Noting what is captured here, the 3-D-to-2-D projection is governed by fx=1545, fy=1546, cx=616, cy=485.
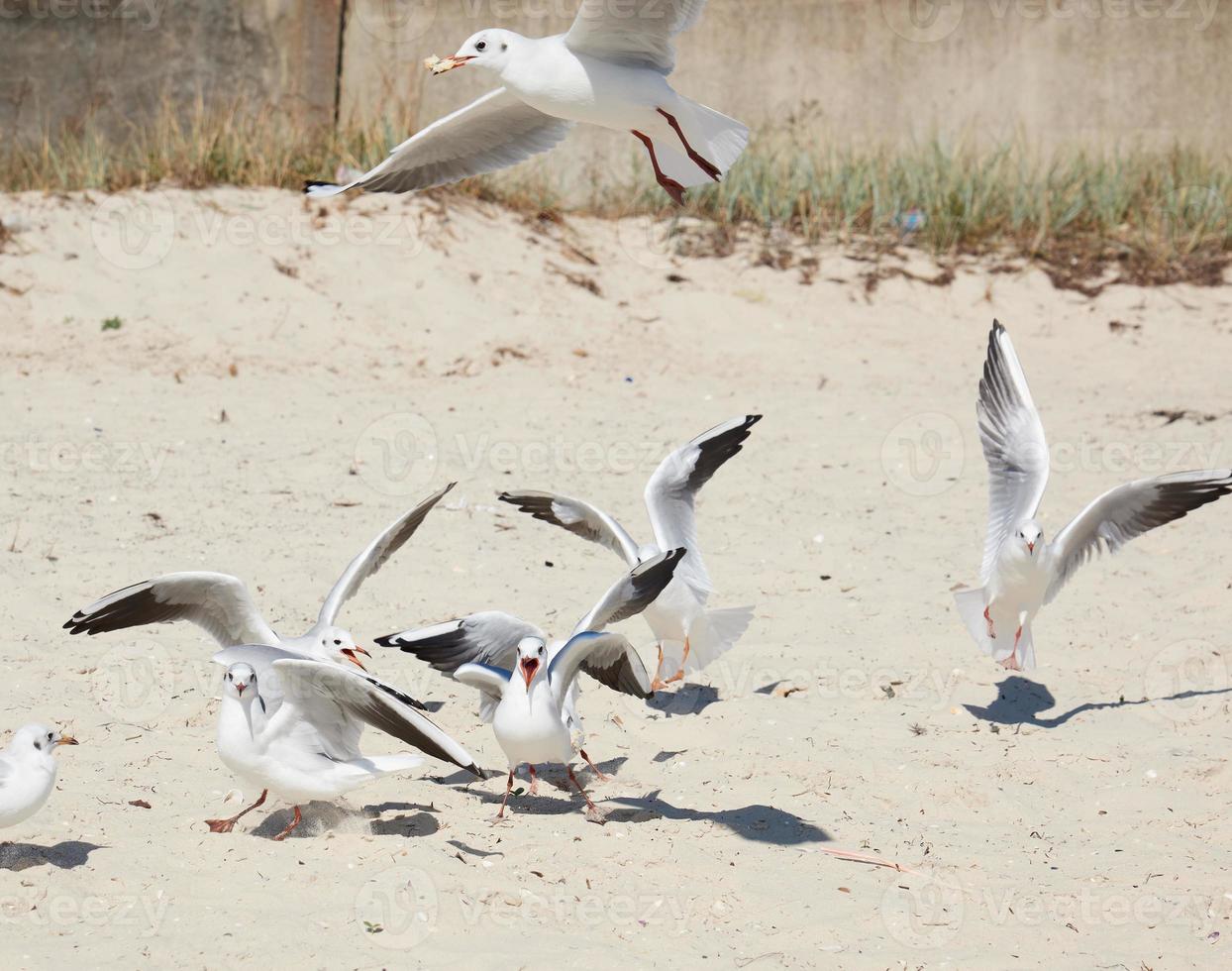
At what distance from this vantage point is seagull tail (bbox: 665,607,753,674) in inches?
208

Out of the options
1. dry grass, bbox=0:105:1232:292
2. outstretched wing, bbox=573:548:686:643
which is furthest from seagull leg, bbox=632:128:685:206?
dry grass, bbox=0:105:1232:292

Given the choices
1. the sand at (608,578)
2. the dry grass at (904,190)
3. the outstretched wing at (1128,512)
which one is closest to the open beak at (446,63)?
the sand at (608,578)

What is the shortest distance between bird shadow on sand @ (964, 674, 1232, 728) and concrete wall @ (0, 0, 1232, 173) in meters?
5.60

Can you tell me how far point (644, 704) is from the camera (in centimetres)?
538

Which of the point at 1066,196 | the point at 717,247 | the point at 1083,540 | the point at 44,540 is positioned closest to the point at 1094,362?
the point at 1066,196

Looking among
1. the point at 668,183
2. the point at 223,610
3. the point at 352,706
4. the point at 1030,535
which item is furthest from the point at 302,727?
the point at 1030,535

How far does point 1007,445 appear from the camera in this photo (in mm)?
5594

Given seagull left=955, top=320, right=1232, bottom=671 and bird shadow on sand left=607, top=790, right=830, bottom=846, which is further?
seagull left=955, top=320, right=1232, bottom=671

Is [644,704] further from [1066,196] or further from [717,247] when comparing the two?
[1066,196]

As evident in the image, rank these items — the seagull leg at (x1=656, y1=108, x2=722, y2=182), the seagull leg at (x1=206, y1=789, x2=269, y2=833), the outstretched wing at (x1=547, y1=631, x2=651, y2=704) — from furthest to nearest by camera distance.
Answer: the seagull leg at (x1=656, y1=108, x2=722, y2=182) → the outstretched wing at (x1=547, y1=631, x2=651, y2=704) → the seagull leg at (x1=206, y1=789, x2=269, y2=833)

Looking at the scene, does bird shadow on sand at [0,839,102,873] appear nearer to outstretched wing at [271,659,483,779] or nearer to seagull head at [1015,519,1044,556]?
outstretched wing at [271,659,483,779]

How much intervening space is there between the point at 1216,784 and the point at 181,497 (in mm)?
4295

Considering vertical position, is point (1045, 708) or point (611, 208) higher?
point (611, 208)

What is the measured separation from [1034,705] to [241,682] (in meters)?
2.82
